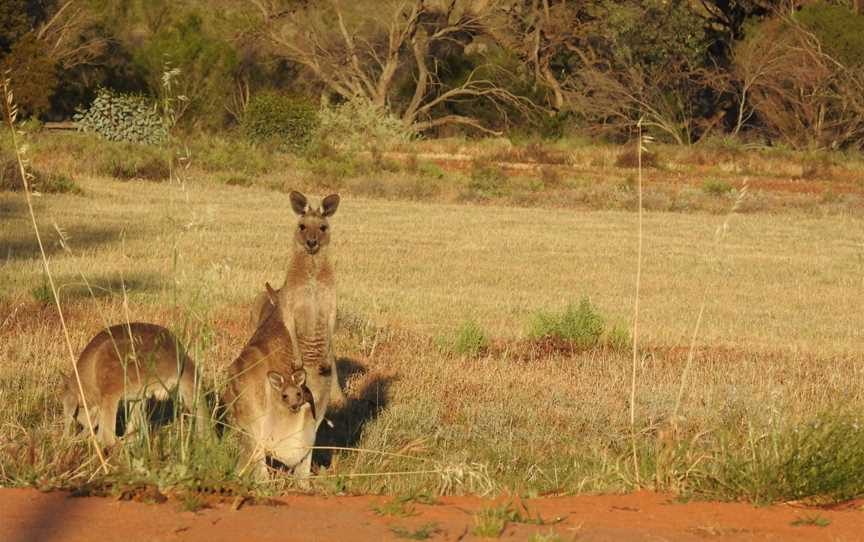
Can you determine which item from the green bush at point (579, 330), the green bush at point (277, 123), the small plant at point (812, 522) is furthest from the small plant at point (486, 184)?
the small plant at point (812, 522)

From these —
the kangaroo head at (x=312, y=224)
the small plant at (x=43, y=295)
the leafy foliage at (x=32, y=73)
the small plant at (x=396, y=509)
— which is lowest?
the small plant at (x=43, y=295)

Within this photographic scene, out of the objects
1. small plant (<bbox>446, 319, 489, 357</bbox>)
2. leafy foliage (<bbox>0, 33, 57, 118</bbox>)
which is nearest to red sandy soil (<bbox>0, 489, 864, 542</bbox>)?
small plant (<bbox>446, 319, 489, 357</bbox>)

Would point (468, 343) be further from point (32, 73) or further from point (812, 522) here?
point (32, 73)

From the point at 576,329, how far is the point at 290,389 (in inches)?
270

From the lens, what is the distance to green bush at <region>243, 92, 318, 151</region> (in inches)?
1559

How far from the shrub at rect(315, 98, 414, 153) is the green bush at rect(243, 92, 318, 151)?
1.41 m

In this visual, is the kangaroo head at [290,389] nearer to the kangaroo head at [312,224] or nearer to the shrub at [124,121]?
the kangaroo head at [312,224]

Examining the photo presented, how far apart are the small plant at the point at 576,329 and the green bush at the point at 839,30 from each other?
36.5 metres

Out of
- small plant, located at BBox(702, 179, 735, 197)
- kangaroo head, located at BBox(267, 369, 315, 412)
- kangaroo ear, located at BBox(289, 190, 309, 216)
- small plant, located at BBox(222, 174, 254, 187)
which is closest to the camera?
kangaroo head, located at BBox(267, 369, 315, 412)

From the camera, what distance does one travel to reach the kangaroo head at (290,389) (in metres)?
6.56

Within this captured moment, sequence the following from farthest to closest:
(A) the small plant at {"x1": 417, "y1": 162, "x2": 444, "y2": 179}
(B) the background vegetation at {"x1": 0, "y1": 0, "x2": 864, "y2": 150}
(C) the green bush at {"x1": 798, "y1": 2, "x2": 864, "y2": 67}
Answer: (C) the green bush at {"x1": 798, "y1": 2, "x2": 864, "y2": 67} → (B) the background vegetation at {"x1": 0, "y1": 0, "x2": 864, "y2": 150} → (A) the small plant at {"x1": 417, "y1": 162, "x2": 444, "y2": 179}

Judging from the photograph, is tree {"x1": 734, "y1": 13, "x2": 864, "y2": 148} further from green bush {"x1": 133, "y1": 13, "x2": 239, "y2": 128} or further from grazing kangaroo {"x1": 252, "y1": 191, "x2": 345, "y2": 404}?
grazing kangaroo {"x1": 252, "y1": 191, "x2": 345, "y2": 404}

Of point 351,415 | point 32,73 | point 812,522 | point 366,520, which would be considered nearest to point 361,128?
point 32,73

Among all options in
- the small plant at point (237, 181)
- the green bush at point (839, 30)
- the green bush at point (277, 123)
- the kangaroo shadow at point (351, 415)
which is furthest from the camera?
the green bush at point (839, 30)
